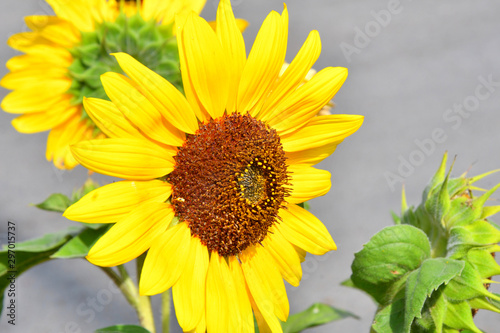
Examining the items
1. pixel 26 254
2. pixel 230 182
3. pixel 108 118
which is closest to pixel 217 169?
pixel 230 182

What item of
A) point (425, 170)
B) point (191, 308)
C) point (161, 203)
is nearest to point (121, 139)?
point (161, 203)

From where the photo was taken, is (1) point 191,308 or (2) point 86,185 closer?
(1) point 191,308

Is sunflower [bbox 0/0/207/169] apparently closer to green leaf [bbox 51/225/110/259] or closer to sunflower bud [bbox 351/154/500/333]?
green leaf [bbox 51/225/110/259]

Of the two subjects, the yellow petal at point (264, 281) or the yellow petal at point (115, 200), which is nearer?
the yellow petal at point (115, 200)

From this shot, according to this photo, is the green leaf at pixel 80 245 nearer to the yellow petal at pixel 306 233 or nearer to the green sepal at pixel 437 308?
the yellow petal at pixel 306 233

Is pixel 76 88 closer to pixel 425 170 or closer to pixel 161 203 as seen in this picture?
pixel 161 203

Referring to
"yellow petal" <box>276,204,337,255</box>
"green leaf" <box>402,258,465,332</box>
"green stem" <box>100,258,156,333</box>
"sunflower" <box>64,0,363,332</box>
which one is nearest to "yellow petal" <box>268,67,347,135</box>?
"sunflower" <box>64,0,363,332</box>

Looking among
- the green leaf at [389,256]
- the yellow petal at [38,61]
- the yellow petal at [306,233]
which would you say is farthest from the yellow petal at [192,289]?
the yellow petal at [38,61]
